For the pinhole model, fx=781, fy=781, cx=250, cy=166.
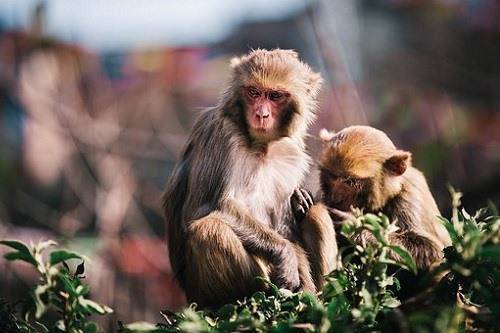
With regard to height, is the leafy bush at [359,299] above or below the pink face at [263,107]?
below

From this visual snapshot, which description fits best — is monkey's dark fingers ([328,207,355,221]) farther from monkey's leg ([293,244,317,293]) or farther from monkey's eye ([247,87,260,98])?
monkey's eye ([247,87,260,98])

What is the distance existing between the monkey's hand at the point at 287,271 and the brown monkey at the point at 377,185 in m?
0.51

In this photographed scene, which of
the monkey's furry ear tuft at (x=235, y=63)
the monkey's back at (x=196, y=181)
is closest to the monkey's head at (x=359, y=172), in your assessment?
the monkey's back at (x=196, y=181)

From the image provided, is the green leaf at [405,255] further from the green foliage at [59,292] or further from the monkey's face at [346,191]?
the monkey's face at [346,191]

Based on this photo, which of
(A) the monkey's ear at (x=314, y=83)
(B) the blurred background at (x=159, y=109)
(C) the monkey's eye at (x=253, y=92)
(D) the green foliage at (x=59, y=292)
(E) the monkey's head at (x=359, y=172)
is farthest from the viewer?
(B) the blurred background at (x=159, y=109)

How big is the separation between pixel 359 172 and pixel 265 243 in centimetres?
78

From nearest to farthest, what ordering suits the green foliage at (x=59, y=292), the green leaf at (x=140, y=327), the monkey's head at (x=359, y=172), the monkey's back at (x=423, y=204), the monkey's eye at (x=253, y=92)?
1. the green leaf at (x=140, y=327)
2. the green foliage at (x=59, y=292)
3. the monkey's eye at (x=253, y=92)
4. the monkey's head at (x=359, y=172)
5. the monkey's back at (x=423, y=204)

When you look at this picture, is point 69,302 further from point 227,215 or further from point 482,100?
point 482,100

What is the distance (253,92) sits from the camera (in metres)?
4.98

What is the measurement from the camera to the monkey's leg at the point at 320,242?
4.84 meters

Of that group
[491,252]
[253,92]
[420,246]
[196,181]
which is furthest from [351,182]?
[491,252]

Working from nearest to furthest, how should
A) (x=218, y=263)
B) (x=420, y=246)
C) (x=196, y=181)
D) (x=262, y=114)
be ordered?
(x=218, y=263), (x=262, y=114), (x=420, y=246), (x=196, y=181)

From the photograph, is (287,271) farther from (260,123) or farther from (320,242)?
(260,123)

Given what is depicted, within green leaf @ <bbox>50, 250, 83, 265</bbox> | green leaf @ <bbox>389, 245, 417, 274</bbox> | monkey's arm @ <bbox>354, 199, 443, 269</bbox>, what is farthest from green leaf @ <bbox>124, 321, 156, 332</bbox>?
monkey's arm @ <bbox>354, 199, 443, 269</bbox>
